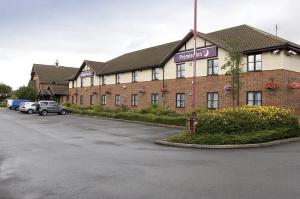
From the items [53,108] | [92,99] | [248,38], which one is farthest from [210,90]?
[92,99]

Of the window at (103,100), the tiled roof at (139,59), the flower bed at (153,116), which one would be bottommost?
the flower bed at (153,116)

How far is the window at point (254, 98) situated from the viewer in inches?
1114

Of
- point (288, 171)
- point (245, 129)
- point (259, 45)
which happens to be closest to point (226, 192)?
point (288, 171)

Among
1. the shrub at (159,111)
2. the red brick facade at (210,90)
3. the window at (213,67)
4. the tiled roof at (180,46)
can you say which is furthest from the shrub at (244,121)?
the shrub at (159,111)

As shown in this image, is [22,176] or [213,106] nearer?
[22,176]

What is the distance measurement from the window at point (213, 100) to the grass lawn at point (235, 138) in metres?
13.6

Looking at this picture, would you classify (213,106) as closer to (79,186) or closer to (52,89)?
(79,186)

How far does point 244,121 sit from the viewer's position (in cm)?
1797

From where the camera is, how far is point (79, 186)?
28.7 feet

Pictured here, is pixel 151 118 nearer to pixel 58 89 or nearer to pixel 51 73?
pixel 58 89

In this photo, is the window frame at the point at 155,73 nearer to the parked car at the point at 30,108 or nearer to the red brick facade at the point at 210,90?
the red brick facade at the point at 210,90

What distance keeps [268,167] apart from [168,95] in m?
26.3

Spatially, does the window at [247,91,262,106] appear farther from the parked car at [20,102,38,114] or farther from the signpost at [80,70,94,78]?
the parked car at [20,102,38,114]

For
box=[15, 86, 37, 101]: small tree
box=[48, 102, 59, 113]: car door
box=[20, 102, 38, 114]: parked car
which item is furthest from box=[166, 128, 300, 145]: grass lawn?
box=[15, 86, 37, 101]: small tree
